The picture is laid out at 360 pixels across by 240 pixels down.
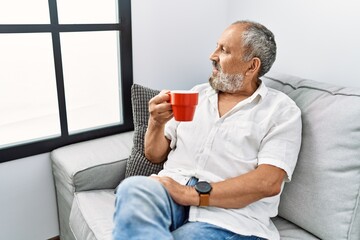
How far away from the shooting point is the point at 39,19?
1.55 m

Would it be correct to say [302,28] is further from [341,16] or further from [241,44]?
[241,44]

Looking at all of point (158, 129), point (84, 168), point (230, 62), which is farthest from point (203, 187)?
point (84, 168)

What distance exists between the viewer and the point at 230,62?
4.24 ft

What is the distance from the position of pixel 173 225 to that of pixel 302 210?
1.66ft

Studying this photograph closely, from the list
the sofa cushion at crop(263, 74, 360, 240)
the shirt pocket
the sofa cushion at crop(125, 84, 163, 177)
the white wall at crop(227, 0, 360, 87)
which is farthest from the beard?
the white wall at crop(227, 0, 360, 87)

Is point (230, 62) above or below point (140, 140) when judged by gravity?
above

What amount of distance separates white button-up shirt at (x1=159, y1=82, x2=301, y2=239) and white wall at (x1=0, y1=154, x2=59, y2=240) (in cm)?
74

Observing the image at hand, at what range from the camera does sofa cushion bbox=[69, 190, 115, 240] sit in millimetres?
1216

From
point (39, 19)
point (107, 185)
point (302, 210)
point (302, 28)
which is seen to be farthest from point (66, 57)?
point (302, 210)

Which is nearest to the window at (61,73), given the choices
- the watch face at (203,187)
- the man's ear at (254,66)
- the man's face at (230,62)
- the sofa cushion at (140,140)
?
the sofa cushion at (140,140)

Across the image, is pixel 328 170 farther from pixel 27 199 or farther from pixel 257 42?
pixel 27 199

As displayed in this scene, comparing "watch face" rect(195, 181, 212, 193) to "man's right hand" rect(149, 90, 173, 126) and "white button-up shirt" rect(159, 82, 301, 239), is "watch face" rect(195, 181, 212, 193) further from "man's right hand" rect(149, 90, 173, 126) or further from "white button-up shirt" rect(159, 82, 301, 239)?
"man's right hand" rect(149, 90, 173, 126)

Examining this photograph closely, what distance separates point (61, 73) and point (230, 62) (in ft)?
2.86

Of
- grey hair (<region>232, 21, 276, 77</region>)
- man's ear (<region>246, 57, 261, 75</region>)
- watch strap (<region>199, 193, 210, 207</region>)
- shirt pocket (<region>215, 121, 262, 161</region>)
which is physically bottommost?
watch strap (<region>199, 193, 210, 207</region>)
